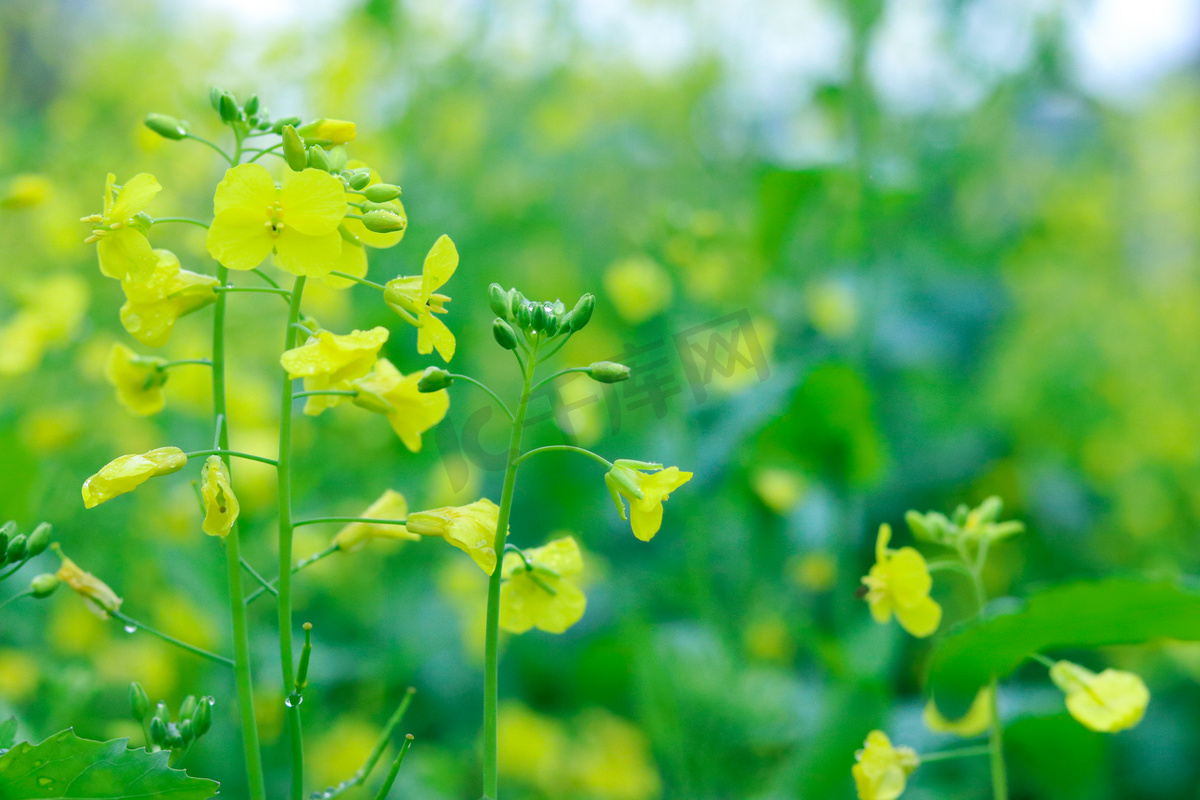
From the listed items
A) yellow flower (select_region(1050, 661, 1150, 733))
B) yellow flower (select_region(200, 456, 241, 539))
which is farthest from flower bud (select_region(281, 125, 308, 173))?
yellow flower (select_region(1050, 661, 1150, 733))

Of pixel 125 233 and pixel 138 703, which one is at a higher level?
pixel 125 233

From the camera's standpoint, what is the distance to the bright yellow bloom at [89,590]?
71cm

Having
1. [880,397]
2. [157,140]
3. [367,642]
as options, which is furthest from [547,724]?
[157,140]

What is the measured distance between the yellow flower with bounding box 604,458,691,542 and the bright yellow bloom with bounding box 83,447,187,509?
1.10 feet

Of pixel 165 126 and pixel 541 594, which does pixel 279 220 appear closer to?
pixel 165 126

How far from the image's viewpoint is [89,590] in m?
0.71

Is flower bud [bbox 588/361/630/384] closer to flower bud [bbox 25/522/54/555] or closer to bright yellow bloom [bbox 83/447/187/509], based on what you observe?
bright yellow bloom [bbox 83/447/187/509]

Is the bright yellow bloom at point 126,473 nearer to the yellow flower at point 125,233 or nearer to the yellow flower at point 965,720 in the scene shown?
the yellow flower at point 125,233

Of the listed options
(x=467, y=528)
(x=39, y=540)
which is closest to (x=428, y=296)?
(x=467, y=528)

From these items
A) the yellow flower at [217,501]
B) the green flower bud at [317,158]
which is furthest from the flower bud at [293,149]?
the yellow flower at [217,501]

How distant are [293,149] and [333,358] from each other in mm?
164

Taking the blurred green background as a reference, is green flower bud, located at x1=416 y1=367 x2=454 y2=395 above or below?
below

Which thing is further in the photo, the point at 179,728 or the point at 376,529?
the point at 376,529

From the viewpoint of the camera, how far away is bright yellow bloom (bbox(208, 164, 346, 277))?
2.03 ft
